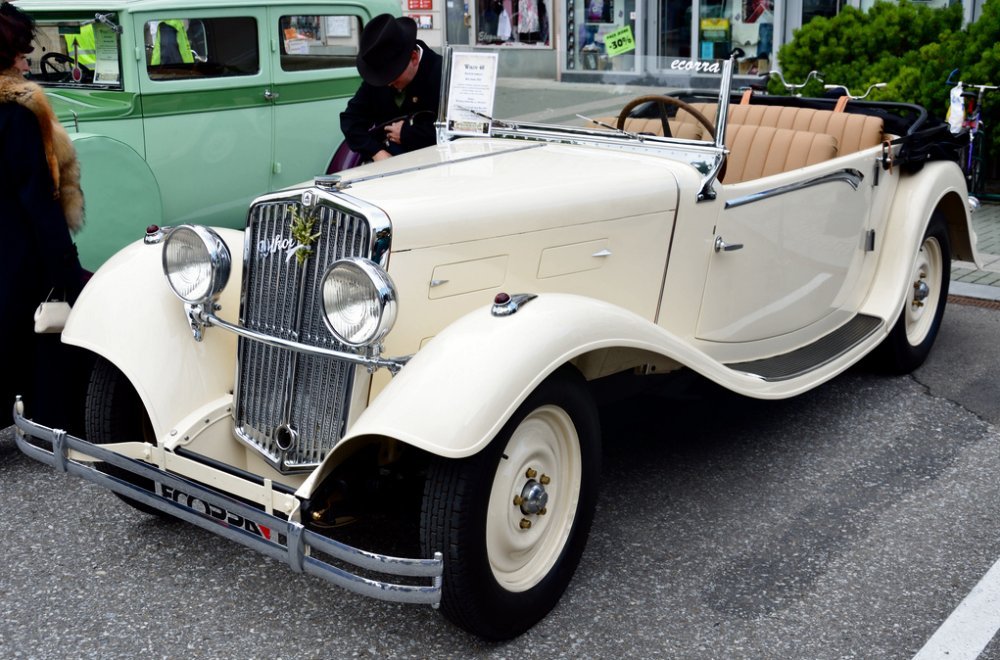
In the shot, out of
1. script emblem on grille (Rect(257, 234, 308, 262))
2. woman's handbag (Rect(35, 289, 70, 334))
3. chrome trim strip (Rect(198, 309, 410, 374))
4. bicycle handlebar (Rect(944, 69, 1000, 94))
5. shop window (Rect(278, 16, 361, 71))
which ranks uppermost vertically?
shop window (Rect(278, 16, 361, 71))

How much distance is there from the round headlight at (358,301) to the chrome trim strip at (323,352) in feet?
0.26

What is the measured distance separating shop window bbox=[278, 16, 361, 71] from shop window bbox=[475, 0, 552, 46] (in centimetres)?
675

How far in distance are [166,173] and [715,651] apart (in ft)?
16.4

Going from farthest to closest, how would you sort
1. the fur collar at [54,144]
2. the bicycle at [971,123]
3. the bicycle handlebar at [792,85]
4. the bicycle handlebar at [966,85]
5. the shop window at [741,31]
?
the shop window at [741,31]
the bicycle handlebar at [966,85]
the bicycle at [971,123]
the bicycle handlebar at [792,85]
the fur collar at [54,144]

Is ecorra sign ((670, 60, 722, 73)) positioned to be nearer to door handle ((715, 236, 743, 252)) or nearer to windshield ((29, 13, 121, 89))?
door handle ((715, 236, 743, 252))

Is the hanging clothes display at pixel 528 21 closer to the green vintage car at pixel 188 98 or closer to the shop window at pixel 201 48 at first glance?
the green vintage car at pixel 188 98

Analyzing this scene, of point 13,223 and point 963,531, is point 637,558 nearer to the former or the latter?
point 963,531

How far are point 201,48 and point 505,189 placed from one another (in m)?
4.27

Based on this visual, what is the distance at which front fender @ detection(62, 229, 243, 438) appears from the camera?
3.10 meters

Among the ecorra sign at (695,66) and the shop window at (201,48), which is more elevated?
the shop window at (201,48)

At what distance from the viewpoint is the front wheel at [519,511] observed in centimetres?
256

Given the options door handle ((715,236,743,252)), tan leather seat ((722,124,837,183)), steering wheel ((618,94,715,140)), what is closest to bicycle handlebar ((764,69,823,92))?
tan leather seat ((722,124,837,183))

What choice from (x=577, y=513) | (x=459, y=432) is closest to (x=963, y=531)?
(x=577, y=513)

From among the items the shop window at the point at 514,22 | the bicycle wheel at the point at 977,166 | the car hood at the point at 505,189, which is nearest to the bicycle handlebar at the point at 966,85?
the bicycle wheel at the point at 977,166
